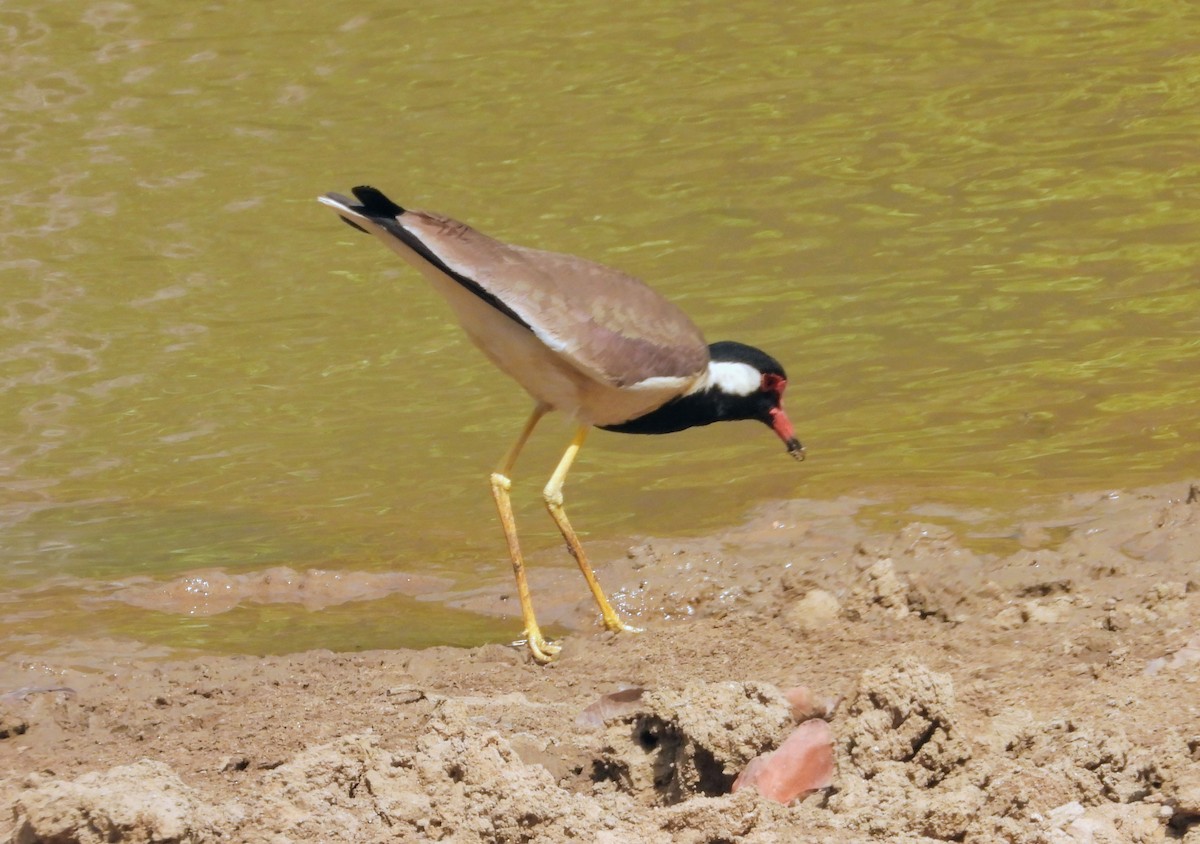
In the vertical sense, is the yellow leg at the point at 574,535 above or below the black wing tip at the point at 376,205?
below

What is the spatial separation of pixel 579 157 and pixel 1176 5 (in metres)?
6.00

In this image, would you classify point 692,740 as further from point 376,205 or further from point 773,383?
point 773,383

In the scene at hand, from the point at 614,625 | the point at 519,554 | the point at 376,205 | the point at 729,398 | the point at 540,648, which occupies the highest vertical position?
the point at 376,205

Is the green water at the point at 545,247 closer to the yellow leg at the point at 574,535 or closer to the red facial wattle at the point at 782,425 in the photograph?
the red facial wattle at the point at 782,425

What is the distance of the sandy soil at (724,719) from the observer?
12.6 feet

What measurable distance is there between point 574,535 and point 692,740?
100 inches

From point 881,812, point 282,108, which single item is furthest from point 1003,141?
point 881,812

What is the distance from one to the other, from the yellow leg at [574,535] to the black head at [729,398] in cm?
29

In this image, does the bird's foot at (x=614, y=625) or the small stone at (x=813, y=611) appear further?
the bird's foot at (x=614, y=625)

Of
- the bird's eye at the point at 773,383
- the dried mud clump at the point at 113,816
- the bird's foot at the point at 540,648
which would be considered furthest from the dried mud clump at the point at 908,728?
the bird's eye at the point at 773,383

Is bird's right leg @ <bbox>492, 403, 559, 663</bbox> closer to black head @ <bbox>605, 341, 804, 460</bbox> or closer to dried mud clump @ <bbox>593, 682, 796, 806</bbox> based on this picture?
black head @ <bbox>605, 341, 804, 460</bbox>

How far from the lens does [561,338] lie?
651cm

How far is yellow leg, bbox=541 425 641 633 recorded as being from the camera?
6.58 meters

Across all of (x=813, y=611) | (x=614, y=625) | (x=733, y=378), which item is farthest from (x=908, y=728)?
(x=733, y=378)
